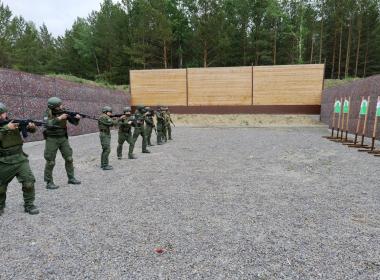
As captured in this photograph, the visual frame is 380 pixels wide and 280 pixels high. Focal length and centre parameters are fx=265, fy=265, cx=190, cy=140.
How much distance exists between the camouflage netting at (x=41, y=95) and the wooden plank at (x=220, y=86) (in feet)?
27.9

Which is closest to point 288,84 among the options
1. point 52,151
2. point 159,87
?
point 159,87

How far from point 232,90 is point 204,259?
890 inches

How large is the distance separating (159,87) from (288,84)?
11.8 metres

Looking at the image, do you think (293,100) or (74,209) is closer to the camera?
(74,209)

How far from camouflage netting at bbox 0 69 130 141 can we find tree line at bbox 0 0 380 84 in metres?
17.2

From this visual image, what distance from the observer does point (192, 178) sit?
646 centimetres

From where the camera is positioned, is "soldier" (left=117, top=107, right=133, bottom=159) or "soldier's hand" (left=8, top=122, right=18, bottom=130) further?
"soldier" (left=117, top=107, right=133, bottom=159)

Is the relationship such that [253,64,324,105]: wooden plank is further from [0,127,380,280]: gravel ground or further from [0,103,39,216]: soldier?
[0,103,39,216]: soldier

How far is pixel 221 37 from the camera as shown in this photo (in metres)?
33.1

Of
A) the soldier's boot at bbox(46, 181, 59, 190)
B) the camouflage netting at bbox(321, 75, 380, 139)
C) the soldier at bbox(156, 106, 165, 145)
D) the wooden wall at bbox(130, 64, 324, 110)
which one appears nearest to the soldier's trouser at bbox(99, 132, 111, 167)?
the soldier's boot at bbox(46, 181, 59, 190)

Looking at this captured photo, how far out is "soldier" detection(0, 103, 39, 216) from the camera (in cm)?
424

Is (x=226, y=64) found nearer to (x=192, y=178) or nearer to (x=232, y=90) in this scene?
(x=232, y=90)

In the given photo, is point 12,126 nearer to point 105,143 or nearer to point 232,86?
point 105,143

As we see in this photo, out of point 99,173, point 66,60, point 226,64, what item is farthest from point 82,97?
point 66,60
